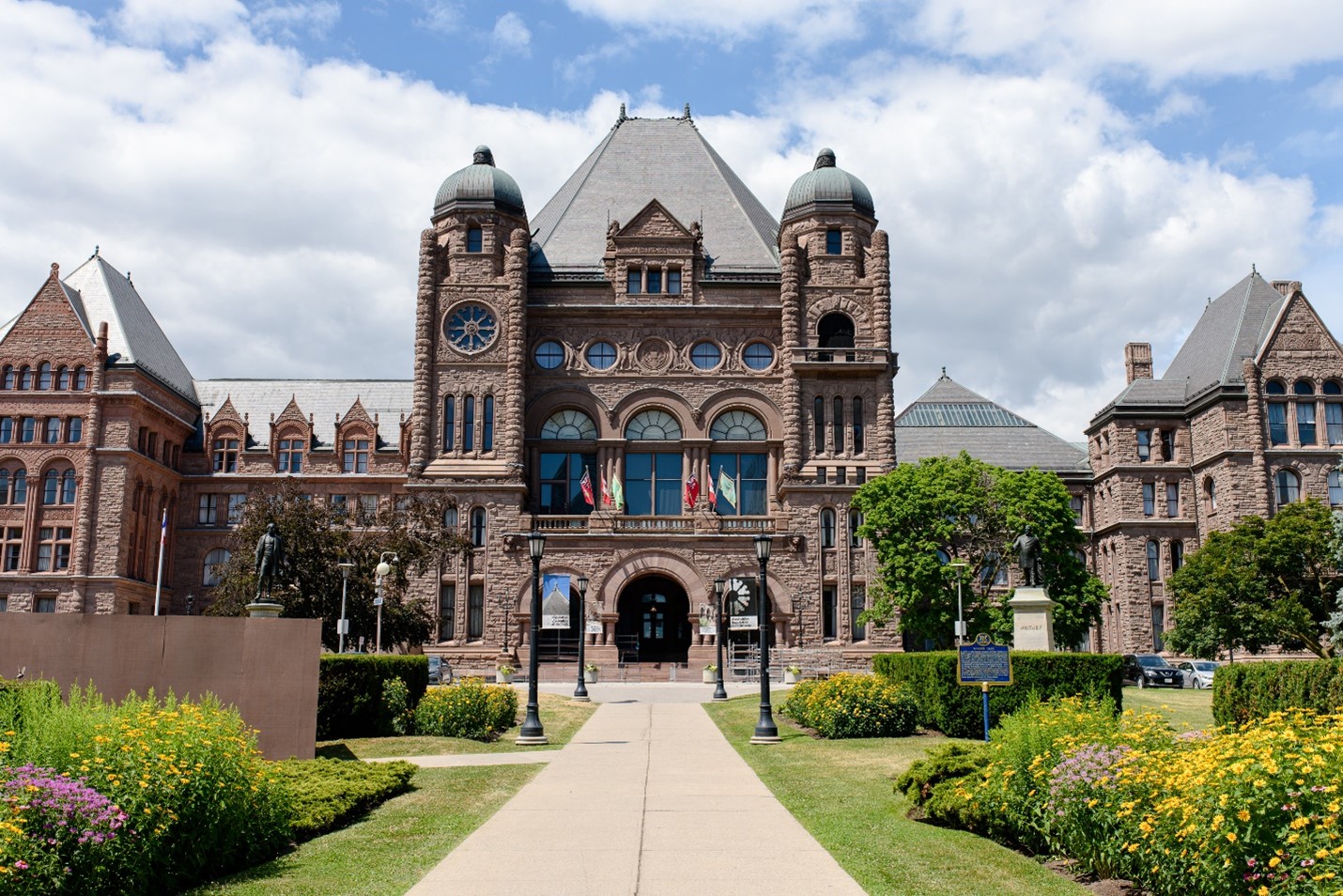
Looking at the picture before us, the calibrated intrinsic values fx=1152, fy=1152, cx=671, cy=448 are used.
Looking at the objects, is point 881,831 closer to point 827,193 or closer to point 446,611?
point 446,611

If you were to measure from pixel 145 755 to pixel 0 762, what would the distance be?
1.27 m

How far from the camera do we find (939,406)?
85062 millimetres

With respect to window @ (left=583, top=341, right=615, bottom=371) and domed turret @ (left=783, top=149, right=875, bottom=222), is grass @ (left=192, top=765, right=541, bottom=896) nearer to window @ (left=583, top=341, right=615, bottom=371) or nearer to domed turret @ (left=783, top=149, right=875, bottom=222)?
window @ (left=583, top=341, right=615, bottom=371)

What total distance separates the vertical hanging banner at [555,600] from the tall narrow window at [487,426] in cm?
787

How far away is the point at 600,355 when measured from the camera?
2486 inches

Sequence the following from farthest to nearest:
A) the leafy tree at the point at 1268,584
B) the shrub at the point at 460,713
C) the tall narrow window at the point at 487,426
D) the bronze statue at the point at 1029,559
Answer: the tall narrow window at the point at 487,426 < the leafy tree at the point at 1268,584 < the bronze statue at the point at 1029,559 < the shrub at the point at 460,713

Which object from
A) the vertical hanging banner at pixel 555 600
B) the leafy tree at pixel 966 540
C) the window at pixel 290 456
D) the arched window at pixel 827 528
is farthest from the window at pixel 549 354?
the leafy tree at pixel 966 540


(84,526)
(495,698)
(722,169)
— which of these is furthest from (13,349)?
(495,698)

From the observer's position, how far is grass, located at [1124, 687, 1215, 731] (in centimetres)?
2831

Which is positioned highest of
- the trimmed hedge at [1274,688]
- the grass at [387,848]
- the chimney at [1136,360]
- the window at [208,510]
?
the chimney at [1136,360]

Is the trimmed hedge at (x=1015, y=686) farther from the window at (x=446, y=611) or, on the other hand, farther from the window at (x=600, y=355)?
the window at (x=600, y=355)

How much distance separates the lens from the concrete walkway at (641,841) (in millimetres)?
11305

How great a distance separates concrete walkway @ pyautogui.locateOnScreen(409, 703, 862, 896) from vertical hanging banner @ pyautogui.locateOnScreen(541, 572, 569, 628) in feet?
114

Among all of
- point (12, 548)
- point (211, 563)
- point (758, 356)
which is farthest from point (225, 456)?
point (758, 356)
